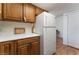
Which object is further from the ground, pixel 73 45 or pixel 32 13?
pixel 32 13

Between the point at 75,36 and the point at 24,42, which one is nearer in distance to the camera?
the point at 24,42

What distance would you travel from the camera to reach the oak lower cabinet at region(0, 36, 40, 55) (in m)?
1.58

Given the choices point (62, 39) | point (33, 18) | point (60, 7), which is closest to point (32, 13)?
point (33, 18)

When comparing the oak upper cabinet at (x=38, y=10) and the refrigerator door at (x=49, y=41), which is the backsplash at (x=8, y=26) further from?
the refrigerator door at (x=49, y=41)

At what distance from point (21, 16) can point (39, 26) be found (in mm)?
498

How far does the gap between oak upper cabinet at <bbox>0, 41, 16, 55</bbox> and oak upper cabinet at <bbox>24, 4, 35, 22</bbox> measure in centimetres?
80

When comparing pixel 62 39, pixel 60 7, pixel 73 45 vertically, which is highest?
pixel 60 7

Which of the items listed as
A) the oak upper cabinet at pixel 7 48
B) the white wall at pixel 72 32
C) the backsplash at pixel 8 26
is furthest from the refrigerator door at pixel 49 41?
the oak upper cabinet at pixel 7 48

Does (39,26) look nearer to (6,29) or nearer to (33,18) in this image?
(33,18)

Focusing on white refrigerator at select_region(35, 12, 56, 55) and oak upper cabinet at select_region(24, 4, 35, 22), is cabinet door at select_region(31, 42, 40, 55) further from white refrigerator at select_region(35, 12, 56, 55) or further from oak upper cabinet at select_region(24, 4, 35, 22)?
oak upper cabinet at select_region(24, 4, 35, 22)

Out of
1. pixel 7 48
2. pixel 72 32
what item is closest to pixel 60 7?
pixel 72 32

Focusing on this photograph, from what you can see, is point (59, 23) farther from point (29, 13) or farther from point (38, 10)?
point (29, 13)

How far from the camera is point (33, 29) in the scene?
2.77 m
